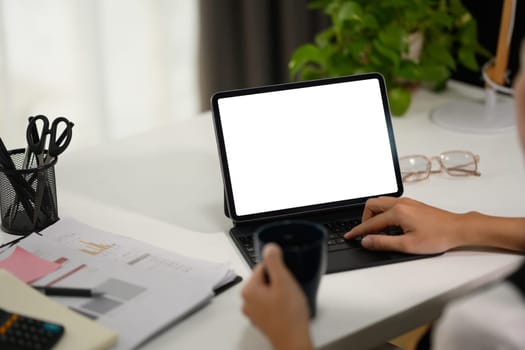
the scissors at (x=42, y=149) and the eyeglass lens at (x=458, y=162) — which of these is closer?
the scissors at (x=42, y=149)

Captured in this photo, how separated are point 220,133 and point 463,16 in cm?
89

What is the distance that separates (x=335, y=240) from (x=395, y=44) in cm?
65

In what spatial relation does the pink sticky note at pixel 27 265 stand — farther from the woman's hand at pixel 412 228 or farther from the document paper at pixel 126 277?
the woman's hand at pixel 412 228

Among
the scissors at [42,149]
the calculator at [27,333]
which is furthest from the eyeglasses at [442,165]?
the calculator at [27,333]

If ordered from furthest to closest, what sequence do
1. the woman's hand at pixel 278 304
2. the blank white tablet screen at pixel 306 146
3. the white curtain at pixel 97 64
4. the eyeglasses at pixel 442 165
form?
the white curtain at pixel 97 64 → the eyeglasses at pixel 442 165 → the blank white tablet screen at pixel 306 146 → the woman's hand at pixel 278 304

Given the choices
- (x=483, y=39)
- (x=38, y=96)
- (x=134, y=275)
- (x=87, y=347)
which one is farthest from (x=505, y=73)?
(x=38, y=96)

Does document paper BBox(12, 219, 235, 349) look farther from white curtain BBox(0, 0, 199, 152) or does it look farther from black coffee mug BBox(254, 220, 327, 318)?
white curtain BBox(0, 0, 199, 152)

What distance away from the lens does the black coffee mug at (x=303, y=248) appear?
91 cm

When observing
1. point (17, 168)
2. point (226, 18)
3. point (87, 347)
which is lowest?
point (87, 347)

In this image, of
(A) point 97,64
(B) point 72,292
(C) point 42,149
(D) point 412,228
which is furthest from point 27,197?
(A) point 97,64

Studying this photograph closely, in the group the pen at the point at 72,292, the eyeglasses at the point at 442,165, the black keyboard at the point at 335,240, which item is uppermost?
the eyeglasses at the point at 442,165

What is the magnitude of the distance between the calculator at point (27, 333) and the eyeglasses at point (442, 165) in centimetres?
75

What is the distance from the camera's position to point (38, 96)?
2.24 meters

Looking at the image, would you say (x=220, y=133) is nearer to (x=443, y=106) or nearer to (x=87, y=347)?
(x=87, y=347)
